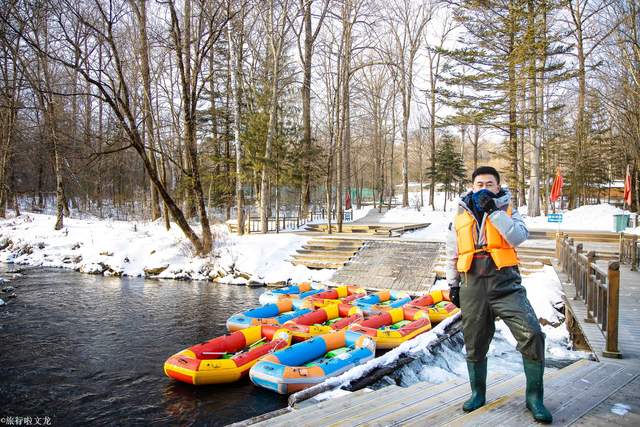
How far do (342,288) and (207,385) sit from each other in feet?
17.4

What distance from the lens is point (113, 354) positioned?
769cm

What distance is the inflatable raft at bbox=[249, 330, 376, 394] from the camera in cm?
603

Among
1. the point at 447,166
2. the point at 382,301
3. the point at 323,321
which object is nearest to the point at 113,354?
the point at 323,321

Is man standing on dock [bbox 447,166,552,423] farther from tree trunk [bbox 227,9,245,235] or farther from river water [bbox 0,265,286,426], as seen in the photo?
tree trunk [bbox 227,9,245,235]

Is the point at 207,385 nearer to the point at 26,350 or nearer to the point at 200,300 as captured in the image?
the point at 26,350

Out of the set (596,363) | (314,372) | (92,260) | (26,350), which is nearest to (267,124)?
(92,260)

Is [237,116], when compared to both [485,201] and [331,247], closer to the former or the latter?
[331,247]

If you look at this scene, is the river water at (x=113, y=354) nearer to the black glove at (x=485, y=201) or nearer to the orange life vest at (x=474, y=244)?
the orange life vest at (x=474, y=244)

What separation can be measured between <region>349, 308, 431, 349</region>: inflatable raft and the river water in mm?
2358

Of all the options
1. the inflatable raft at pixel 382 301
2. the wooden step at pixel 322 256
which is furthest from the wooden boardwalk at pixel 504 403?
the wooden step at pixel 322 256

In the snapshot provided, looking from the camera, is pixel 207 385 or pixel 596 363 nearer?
pixel 596 363

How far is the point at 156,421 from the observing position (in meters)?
5.48

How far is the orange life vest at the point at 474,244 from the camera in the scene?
311cm

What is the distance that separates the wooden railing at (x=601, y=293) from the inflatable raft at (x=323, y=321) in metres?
3.94
